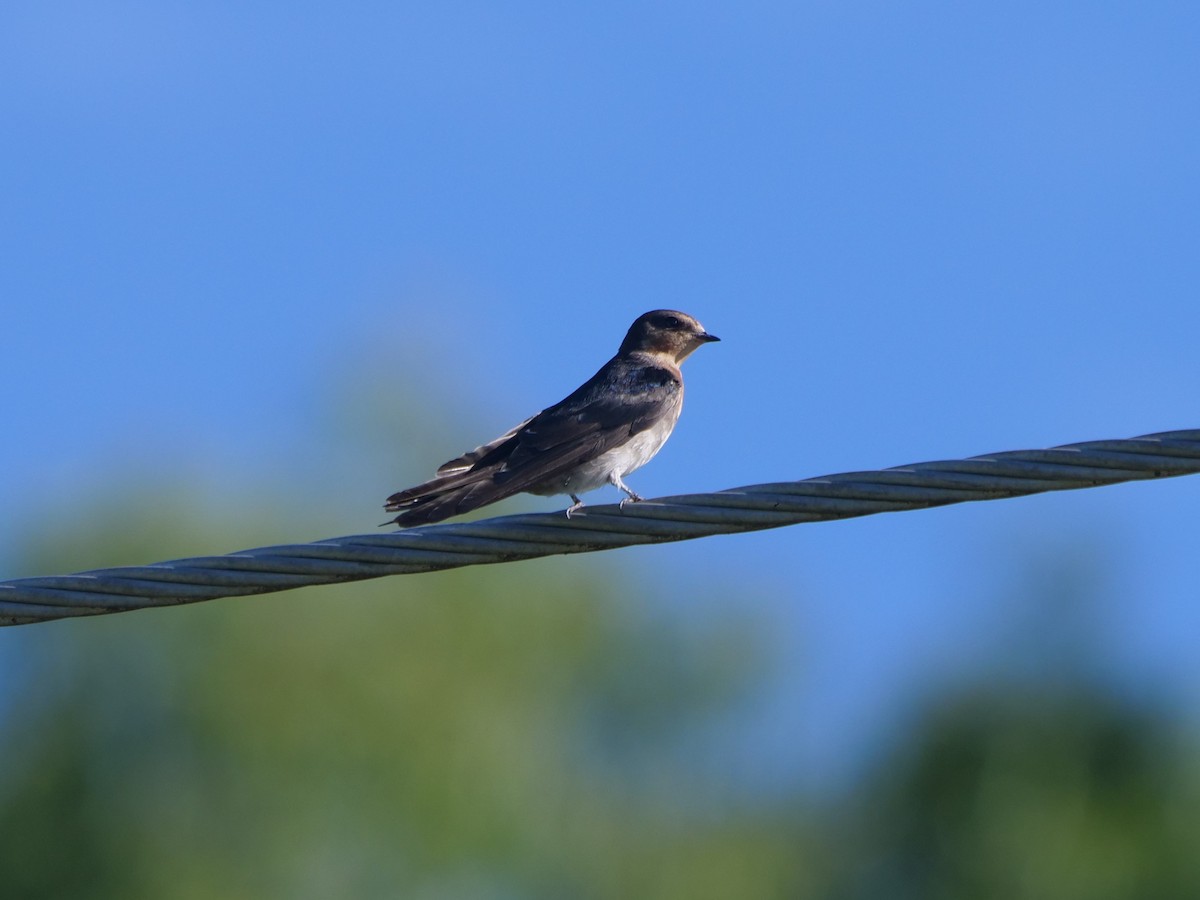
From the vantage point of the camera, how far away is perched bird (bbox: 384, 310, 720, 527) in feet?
24.0

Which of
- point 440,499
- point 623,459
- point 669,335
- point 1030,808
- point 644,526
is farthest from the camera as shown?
point 1030,808

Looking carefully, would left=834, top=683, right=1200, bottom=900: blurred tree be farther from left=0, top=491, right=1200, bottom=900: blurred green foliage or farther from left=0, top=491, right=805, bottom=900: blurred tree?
left=0, top=491, right=805, bottom=900: blurred tree

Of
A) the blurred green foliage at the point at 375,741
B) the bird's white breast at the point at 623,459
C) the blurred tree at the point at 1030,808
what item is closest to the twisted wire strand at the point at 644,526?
the bird's white breast at the point at 623,459

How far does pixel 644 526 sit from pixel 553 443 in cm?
261

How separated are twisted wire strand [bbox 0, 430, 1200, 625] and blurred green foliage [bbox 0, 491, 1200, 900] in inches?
666

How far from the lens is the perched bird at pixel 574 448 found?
7.31m

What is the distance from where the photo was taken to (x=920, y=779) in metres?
33.2

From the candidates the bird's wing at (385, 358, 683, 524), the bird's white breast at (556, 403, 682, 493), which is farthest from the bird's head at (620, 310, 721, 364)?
the bird's white breast at (556, 403, 682, 493)

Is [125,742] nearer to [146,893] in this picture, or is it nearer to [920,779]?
[146,893]

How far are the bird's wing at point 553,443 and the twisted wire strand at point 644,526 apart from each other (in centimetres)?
165

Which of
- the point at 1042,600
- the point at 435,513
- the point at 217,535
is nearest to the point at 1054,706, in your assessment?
the point at 1042,600

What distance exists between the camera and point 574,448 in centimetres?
819

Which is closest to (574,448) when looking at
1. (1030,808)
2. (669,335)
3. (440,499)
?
(440,499)

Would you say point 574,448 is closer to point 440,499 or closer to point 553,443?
point 553,443
